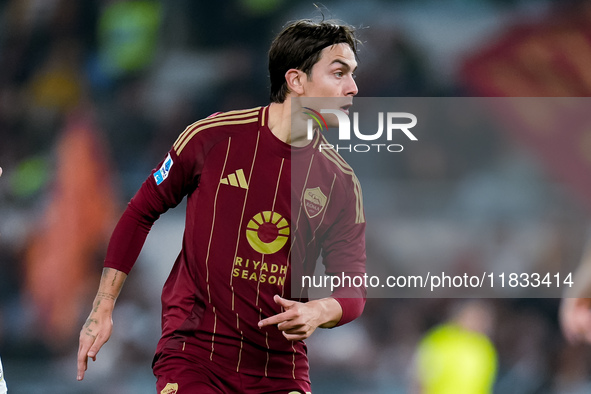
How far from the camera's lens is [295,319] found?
2295 mm

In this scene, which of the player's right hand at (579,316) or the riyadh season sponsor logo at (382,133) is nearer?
the player's right hand at (579,316)

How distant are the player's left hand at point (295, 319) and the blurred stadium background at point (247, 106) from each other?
353cm

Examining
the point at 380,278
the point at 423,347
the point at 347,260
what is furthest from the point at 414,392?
the point at 347,260

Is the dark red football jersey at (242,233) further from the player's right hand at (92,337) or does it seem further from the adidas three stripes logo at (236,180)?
the player's right hand at (92,337)

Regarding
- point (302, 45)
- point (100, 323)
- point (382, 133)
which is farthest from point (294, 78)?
point (382, 133)

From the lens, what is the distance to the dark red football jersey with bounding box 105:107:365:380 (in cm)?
256

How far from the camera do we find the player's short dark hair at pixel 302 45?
9.14 ft

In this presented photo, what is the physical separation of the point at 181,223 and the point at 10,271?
1415 millimetres

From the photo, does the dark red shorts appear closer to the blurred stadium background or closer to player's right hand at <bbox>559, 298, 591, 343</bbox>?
player's right hand at <bbox>559, 298, 591, 343</bbox>

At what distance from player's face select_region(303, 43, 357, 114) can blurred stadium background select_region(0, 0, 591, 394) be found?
3095mm

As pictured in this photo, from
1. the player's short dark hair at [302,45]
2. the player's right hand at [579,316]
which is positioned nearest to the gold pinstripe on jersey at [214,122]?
the player's short dark hair at [302,45]

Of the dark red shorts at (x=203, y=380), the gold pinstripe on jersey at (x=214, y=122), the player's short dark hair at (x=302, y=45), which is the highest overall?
the player's short dark hair at (x=302, y=45)

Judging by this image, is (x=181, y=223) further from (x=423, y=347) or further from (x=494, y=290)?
(x=494, y=290)

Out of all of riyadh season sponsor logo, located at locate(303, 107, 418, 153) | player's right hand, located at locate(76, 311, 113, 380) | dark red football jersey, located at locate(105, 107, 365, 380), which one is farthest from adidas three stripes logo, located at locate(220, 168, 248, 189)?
riyadh season sponsor logo, located at locate(303, 107, 418, 153)
